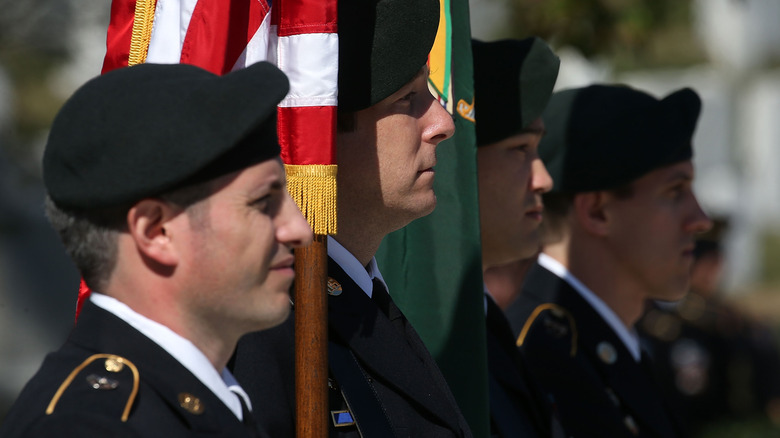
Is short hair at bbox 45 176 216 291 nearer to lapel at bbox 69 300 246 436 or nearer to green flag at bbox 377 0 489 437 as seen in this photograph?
lapel at bbox 69 300 246 436

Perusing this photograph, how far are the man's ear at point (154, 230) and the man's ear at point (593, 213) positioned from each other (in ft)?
9.26

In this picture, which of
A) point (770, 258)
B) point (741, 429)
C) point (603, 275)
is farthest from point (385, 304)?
point (770, 258)

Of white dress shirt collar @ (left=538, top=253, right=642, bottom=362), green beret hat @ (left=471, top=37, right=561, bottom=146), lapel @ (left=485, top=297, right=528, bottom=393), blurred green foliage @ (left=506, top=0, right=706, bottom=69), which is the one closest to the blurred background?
blurred green foliage @ (left=506, top=0, right=706, bottom=69)

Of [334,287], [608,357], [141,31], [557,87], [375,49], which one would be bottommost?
[557,87]

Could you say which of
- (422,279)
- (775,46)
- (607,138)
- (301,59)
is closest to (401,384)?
(301,59)

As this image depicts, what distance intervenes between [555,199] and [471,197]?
102 centimetres

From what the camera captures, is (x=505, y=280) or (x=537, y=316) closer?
(x=537, y=316)

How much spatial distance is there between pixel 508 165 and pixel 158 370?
7.43 ft

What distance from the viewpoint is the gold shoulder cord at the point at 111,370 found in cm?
186

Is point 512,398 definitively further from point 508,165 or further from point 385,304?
point 385,304

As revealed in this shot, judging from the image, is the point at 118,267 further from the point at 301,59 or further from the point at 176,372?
the point at 301,59

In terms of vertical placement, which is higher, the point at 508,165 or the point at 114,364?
the point at 114,364

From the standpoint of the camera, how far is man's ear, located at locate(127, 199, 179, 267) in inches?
76.1

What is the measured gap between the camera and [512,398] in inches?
153
